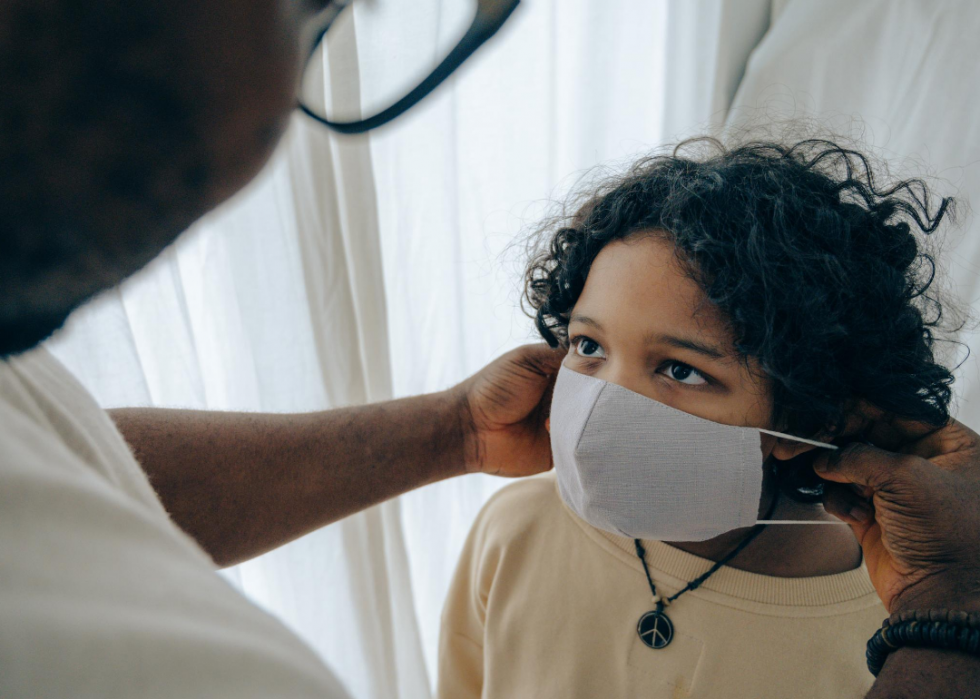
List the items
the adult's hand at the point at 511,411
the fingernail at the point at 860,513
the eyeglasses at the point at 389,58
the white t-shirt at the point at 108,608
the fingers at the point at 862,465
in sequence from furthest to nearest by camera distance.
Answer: the adult's hand at the point at 511,411
the fingernail at the point at 860,513
the fingers at the point at 862,465
the eyeglasses at the point at 389,58
the white t-shirt at the point at 108,608

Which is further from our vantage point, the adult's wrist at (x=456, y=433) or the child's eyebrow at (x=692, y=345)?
the adult's wrist at (x=456, y=433)

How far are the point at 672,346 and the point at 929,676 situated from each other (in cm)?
49

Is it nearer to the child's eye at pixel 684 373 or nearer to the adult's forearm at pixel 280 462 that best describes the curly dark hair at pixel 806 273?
the child's eye at pixel 684 373

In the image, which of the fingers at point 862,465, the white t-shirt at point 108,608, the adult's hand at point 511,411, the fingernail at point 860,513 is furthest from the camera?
the adult's hand at point 511,411

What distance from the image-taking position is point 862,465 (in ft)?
2.80

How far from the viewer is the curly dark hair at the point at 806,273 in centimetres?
88

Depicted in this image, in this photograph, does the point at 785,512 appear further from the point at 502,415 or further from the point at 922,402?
the point at 502,415

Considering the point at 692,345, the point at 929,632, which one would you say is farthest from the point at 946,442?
the point at 692,345

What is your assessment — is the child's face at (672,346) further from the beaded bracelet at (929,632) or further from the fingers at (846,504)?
the beaded bracelet at (929,632)

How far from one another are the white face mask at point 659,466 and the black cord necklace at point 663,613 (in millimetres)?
140

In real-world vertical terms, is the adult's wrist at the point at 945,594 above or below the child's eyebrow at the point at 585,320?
below

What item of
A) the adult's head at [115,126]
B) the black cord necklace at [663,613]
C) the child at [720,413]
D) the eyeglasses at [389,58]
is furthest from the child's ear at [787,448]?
the adult's head at [115,126]

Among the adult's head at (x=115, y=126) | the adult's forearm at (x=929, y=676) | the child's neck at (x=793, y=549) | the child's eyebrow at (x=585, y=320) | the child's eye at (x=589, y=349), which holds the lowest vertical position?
the child's neck at (x=793, y=549)

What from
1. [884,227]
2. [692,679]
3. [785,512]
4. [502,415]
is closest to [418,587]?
[502,415]
